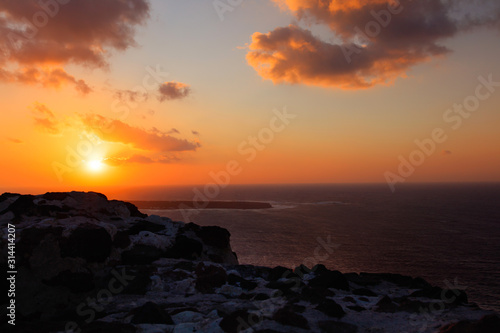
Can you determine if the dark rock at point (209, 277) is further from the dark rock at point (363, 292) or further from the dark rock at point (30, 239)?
the dark rock at point (30, 239)

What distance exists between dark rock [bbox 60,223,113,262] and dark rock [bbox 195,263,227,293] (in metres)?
4.31

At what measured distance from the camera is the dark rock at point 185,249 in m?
16.3

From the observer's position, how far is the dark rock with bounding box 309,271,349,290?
44.0 feet

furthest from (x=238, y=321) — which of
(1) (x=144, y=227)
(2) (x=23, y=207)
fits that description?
(2) (x=23, y=207)

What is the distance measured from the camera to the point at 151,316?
876 centimetres

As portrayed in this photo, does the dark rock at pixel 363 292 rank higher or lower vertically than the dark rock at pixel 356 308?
lower

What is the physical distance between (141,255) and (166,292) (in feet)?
12.3

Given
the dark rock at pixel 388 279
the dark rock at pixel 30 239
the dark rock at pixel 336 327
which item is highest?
the dark rock at pixel 30 239

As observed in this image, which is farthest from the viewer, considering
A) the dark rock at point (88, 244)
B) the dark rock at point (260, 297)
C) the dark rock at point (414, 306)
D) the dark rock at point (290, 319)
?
the dark rock at point (88, 244)

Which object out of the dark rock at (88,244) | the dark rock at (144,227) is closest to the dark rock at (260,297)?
the dark rock at (88,244)

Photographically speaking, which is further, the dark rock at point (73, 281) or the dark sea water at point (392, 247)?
the dark sea water at point (392, 247)

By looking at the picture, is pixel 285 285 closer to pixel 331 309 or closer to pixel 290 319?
pixel 331 309

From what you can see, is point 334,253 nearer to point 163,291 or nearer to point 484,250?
point 484,250

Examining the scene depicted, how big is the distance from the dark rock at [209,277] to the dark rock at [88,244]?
431 centimetres
